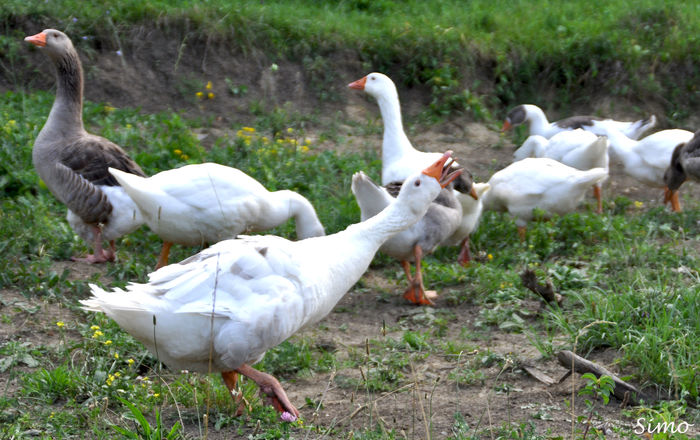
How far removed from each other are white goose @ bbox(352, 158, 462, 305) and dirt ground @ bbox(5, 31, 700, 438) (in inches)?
8.0

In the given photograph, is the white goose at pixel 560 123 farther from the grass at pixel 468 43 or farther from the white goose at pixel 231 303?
the white goose at pixel 231 303

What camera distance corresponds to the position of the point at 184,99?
33.1 feet

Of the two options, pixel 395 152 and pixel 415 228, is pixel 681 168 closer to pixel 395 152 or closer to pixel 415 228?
pixel 395 152

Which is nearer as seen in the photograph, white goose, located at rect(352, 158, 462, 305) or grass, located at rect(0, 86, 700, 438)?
grass, located at rect(0, 86, 700, 438)

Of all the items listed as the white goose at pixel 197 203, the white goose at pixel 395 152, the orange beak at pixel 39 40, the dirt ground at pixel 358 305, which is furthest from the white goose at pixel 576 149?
the orange beak at pixel 39 40

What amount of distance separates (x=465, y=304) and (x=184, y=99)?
515 centimetres

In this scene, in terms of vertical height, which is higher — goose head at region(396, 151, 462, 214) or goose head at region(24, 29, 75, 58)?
goose head at region(24, 29, 75, 58)

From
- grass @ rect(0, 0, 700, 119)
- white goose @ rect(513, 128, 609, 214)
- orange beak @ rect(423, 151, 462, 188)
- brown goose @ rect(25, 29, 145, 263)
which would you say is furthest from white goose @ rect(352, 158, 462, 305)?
grass @ rect(0, 0, 700, 119)

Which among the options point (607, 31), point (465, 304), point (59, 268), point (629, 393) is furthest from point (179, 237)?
point (607, 31)

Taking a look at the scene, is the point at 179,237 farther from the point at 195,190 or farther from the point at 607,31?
the point at 607,31

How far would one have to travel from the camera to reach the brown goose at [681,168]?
27.4 ft

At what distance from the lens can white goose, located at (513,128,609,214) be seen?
28.7ft

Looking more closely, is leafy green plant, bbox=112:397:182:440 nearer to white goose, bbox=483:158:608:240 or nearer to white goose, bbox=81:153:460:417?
white goose, bbox=81:153:460:417

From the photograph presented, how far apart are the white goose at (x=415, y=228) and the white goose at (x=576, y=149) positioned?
2.41 meters
